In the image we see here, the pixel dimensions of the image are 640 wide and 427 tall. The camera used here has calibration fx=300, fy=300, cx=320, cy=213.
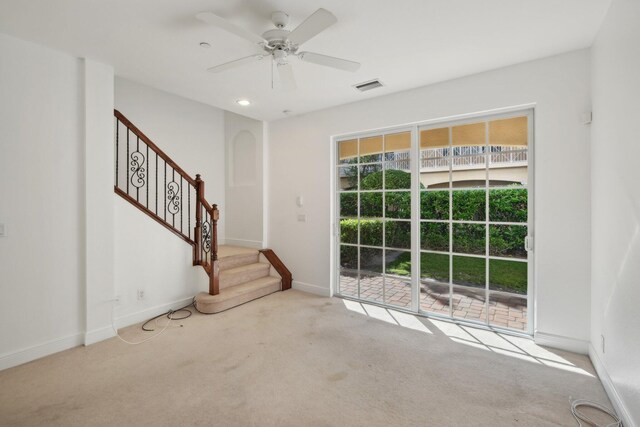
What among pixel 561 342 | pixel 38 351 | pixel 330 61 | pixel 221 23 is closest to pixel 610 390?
pixel 561 342

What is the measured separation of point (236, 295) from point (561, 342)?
11.8 feet

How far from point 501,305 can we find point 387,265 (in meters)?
1.35

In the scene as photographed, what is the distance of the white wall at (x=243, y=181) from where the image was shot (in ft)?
17.2

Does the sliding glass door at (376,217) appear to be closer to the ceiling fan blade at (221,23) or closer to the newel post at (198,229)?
the newel post at (198,229)

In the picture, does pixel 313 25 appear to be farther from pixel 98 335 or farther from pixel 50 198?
pixel 98 335

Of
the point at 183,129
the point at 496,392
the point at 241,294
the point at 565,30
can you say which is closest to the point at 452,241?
the point at 496,392

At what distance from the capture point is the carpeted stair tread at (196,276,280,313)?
378 centimetres

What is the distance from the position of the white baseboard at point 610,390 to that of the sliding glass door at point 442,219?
61 centimetres

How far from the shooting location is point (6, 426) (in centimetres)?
186

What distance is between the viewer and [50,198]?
2.79 meters

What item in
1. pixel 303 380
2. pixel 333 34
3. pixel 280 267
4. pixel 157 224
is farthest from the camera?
pixel 280 267

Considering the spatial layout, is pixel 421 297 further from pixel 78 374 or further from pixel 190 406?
pixel 78 374

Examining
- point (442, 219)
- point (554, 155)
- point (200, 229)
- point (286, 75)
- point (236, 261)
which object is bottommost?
point (236, 261)

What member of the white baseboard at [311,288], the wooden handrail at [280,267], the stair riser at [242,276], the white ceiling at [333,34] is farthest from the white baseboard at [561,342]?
the stair riser at [242,276]
